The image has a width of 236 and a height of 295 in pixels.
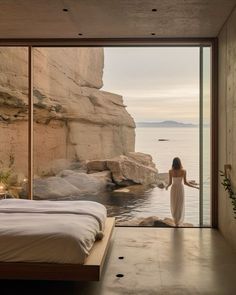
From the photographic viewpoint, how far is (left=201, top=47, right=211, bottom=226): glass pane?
5.93 meters

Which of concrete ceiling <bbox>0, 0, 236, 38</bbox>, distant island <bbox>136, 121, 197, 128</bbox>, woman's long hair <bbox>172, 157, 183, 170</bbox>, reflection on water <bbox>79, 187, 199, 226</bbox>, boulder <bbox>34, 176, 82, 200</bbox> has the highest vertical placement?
concrete ceiling <bbox>0, 0, 236, 38</bbox>

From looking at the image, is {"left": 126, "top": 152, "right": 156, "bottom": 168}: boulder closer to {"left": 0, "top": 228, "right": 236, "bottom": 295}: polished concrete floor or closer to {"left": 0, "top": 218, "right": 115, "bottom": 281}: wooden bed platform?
{"left": 0, "top": 228, "right": 236, "bottom": 295}: polished concrete floor

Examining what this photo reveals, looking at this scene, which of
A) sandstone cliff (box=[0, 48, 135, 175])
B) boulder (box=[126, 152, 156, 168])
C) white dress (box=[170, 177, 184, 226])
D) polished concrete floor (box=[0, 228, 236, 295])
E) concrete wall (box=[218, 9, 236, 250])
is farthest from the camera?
sandstone cliff (box=[0, 48, 135, 175])

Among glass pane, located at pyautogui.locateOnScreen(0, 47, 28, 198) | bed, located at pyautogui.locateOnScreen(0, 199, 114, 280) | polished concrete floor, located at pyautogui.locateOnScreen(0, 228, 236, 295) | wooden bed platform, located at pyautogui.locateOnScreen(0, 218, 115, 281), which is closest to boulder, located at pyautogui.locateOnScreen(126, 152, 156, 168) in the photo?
polished concrete floor, located at pyautogui.locateOnScreen(0, 228, 236, 295)

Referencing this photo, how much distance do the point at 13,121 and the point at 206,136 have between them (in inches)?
140

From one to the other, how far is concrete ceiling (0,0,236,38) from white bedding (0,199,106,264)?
2.52 meters

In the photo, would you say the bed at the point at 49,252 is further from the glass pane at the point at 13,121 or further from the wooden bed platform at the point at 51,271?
the glass pane at the point at 13,121

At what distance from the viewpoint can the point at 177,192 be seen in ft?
20.0

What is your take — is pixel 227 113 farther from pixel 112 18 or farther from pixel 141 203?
pixel 141 203

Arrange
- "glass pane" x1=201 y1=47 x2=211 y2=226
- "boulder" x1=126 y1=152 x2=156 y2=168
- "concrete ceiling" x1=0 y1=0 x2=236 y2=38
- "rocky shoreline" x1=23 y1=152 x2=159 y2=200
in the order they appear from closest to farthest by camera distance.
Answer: "concrete ceiling" x1=0 y1=0 x2=236 y2=38 < "glass pane" x1=201 y1=47 x2=211 y2=226 < "boulder" x1=126 y1=152 x2=156 y2=168 < "rocky shoreline" x1=23 y1=152 x2=159 y2=200

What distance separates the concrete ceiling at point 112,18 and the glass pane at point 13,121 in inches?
46.3

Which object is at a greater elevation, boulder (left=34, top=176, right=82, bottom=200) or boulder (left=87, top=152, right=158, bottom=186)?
boulder (left=87, top=152, right=158, bottom=186)

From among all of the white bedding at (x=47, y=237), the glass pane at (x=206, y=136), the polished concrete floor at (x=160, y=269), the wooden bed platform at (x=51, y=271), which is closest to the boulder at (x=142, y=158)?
the glass pane at (x=206, y=136)

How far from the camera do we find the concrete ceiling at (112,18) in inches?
175
